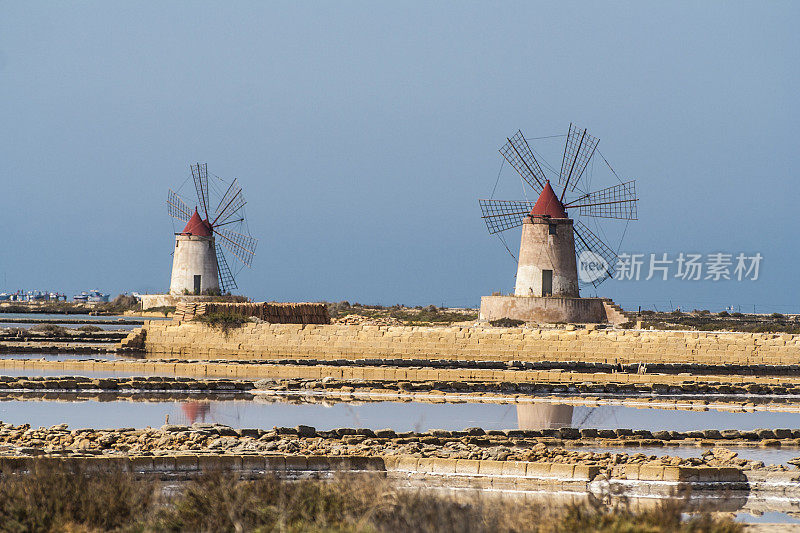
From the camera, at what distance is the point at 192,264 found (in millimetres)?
34844

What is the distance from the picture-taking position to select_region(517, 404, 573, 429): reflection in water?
458 inches

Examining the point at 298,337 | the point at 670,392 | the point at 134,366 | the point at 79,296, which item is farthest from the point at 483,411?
the point at 79,296

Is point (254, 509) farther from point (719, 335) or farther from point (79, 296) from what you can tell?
point (79, 296)

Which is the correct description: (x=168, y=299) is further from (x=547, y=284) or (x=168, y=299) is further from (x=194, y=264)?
(x=547, y=284)

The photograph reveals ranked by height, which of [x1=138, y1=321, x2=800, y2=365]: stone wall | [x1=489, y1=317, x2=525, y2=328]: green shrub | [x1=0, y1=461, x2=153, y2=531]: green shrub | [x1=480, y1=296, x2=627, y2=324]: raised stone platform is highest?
[x1=480, y1=296, x2=627, y2=324]: raised stone platform

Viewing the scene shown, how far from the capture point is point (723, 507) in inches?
299

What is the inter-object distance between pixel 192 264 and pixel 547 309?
42.6ft

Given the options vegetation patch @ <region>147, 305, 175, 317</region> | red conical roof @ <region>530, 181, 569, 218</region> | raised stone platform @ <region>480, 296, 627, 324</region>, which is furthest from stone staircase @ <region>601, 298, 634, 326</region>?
vegetation patch @ <region>147, 305, 175, 317</region>

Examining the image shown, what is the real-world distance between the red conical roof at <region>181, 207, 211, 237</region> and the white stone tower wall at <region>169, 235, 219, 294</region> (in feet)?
0.77

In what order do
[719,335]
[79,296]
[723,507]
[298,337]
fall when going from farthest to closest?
[79,296], [298,337], [719,335], [723,507]

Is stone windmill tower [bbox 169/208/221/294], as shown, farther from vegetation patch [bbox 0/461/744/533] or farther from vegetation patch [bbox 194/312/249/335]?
vegetation patch [bbox 0/461/744/533]

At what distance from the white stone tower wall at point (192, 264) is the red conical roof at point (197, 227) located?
23 centimetres

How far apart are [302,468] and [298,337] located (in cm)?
1314

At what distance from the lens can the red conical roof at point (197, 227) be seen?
3534 centimetres
